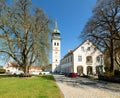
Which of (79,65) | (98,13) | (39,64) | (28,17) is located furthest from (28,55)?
(79,65)

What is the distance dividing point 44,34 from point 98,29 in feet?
35.2

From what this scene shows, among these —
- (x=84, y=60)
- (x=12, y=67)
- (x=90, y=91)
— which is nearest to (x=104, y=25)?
(x=90, y=91)

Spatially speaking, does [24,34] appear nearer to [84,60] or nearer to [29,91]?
[29,91]

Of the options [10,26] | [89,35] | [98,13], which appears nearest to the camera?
[98,13]

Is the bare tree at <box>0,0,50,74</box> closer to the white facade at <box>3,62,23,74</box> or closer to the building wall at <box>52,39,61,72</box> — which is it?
the white facade at <box>3,62,23,74</box>

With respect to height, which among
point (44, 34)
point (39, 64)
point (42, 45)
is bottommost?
A: point (39, 64)

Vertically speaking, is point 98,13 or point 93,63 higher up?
point 98,13

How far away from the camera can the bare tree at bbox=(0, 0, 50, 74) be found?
2989 centimetres

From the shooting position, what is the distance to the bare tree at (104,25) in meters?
23.0

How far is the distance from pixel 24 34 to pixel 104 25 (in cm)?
1449

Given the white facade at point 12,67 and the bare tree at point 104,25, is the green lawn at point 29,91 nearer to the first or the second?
the bare tree at point 104,25

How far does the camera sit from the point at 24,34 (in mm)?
31062

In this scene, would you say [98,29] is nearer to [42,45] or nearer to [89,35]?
[89,35]

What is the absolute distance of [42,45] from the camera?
102 feet
